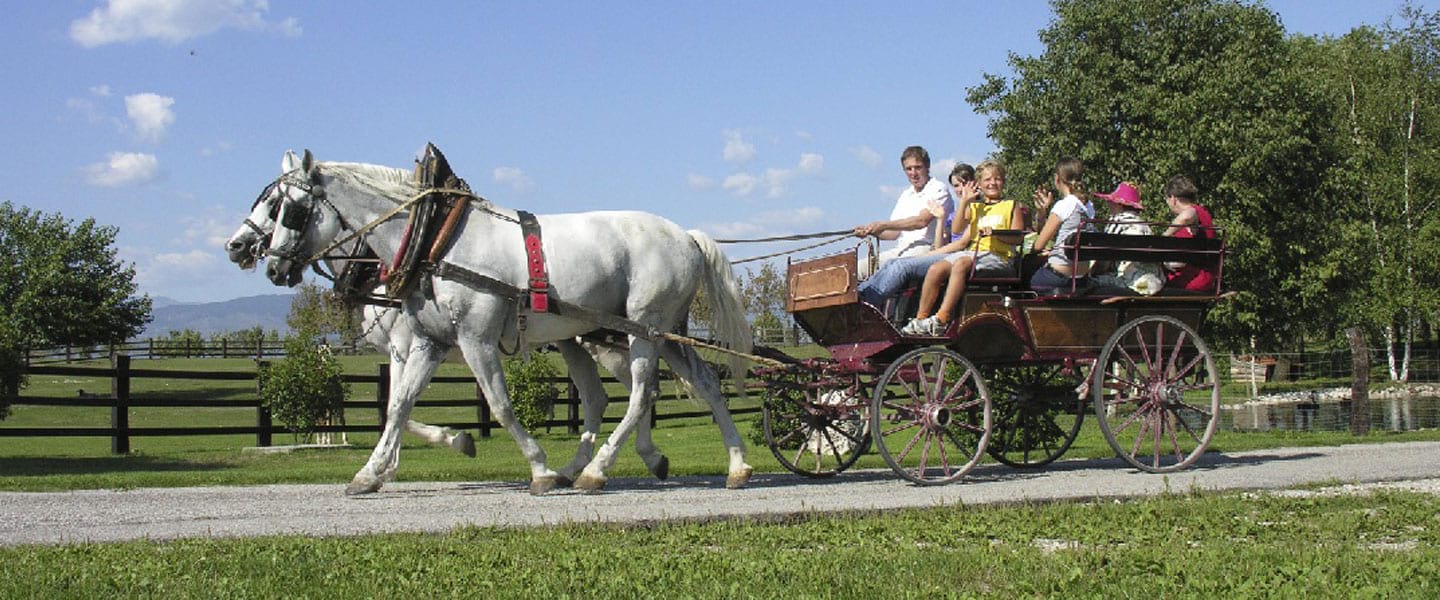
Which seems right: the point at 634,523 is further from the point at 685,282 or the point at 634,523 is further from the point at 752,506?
the point at 685,282

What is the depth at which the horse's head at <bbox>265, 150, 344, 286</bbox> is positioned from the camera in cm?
980

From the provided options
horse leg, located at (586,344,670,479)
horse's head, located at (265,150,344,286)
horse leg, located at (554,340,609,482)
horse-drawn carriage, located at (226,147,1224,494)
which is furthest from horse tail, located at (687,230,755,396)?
horse's head, located at (265,150,344,286)

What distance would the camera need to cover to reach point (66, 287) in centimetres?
6031

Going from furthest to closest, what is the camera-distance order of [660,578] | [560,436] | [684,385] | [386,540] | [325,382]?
[560,436] < [325,382] < [684,385] < [386,540] < [660,578]

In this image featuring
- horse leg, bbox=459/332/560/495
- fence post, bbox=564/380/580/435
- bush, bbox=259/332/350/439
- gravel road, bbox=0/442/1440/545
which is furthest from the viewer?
fence post, bbox=564/380/580/435

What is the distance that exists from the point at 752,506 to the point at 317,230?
3871 mm

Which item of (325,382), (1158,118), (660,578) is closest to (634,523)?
(660,578)

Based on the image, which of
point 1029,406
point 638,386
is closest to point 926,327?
point 1029,406

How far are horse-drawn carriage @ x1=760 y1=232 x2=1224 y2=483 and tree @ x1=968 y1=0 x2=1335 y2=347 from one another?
1953 cm

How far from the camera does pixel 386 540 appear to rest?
22.2 ft

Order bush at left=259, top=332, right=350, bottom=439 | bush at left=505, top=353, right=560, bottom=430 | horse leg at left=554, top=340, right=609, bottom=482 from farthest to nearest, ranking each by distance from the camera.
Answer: bush at left=505, top=353, right=560, bottom=430 → bush at left=259, top=332, right=350, bottom=439 → horse leg at left=554, top=340, right=609, bottom=482

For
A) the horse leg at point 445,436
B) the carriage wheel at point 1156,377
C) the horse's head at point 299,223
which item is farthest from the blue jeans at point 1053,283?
the horse's head at point 299,223

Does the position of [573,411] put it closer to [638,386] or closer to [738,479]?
[638,386]

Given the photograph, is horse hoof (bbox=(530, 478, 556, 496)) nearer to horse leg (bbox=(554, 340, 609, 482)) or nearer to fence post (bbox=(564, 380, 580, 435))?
horse leg (bbox=(554, 340, 609, 482))
